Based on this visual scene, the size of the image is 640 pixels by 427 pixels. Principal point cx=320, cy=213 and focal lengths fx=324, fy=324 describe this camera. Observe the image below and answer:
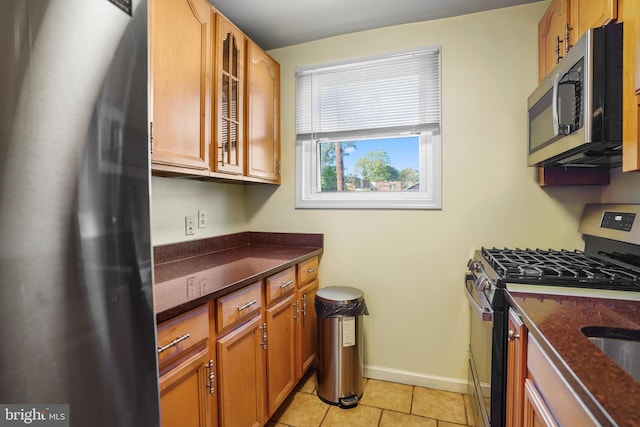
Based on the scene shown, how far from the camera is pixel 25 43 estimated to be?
499mm

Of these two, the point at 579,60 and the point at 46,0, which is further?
the point at 579,60

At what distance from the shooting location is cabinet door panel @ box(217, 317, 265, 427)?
1.30 meters

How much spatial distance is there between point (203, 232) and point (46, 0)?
1679 mm

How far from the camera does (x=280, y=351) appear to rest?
179 centimetres

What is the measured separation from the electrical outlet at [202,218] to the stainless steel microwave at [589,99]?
1.91m

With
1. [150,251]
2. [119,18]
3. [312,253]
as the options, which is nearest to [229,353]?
[150,251]

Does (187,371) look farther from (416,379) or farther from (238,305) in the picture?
(416,379)

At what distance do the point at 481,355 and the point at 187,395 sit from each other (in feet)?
4.21

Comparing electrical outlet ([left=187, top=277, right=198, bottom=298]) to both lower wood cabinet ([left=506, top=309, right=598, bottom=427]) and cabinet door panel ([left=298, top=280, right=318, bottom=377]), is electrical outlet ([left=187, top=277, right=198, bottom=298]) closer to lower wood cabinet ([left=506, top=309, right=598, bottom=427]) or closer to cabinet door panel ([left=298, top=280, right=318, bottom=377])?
cabinet door panel ([left=298, top=280, right=318, bottom=377])

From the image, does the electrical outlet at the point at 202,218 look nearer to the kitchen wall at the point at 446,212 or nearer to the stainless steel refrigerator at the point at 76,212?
the kitchen wall at the point at 446,212

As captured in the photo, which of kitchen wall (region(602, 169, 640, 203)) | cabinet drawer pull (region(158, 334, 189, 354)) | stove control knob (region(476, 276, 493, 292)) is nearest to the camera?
cabinet drawer pull (region(158, 334, 189, 354))

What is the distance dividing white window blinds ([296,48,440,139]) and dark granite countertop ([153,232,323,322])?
84cm

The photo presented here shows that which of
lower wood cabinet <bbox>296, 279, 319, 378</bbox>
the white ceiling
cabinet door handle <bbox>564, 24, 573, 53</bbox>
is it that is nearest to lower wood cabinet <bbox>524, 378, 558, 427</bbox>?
lower wood cabinet <bbox>296, 279, 319, 378</bbox>

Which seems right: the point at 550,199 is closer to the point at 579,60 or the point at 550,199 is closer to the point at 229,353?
the point at 579,60
